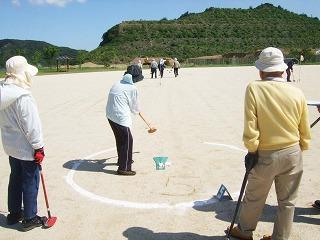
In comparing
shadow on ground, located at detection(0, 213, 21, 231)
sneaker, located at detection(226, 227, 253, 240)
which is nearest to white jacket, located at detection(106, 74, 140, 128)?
shadow on ground, located at detection(0, 213, 21, 231)

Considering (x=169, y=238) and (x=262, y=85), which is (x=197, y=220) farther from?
(x=262, y=85)

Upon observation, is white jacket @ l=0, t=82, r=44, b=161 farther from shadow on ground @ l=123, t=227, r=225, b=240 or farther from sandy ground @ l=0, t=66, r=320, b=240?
shadow on ground @ l=123, t=227, r=225, b=240

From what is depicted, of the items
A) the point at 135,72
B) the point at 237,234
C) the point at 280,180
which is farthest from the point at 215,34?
the point at 280,180

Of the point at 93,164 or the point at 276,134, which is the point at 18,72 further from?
the point at 93,164

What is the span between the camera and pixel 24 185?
5.08 metres

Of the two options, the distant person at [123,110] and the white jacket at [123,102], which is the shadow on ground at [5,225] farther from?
the white jacket at [123,102]

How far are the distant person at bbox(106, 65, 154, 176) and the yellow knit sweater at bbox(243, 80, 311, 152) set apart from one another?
320cm

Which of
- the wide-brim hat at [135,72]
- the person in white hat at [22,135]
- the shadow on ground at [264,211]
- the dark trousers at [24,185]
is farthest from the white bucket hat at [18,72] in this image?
the shadow on ground at [264,211]

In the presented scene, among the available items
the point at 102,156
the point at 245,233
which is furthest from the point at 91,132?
the point at 245,233

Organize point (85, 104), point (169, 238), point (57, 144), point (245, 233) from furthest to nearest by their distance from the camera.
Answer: point (85, 104) < point (57, 144) < point (169, 238) < point (245, 233)

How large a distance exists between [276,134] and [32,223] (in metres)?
3.10

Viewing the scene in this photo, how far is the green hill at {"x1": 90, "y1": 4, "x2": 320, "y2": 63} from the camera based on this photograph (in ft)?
406

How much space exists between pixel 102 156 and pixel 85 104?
9.02 meters

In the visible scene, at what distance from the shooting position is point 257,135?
4090 mm
